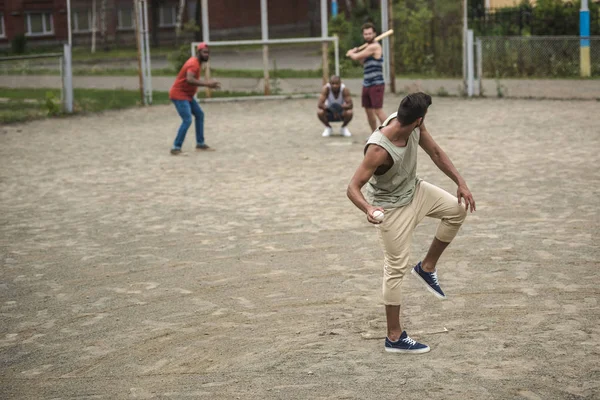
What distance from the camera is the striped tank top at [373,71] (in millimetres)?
15773

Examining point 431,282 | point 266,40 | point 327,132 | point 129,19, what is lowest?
point 431,282

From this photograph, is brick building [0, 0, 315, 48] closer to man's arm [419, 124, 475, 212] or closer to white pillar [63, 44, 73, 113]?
white pillar [63, 44, 73, 113]

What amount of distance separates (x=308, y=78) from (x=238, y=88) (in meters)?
1.83

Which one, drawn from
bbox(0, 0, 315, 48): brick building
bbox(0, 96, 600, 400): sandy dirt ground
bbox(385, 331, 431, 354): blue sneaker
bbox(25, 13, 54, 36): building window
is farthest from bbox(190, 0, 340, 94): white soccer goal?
bbox(385, 331, 431, 354): blue sneaker

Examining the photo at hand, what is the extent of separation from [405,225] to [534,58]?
1851 cm

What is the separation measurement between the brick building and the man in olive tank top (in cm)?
1812

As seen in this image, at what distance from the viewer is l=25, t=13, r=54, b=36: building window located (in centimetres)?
3691

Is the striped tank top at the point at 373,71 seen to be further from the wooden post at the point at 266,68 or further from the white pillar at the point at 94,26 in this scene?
the white pillar at the point at 94,26

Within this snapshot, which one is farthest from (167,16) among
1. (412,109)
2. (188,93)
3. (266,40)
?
(412,109)

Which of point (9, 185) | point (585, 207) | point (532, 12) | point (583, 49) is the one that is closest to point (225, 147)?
point (9, 185)

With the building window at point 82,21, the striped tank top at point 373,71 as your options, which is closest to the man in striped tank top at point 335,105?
the striped tank top at point 373,71

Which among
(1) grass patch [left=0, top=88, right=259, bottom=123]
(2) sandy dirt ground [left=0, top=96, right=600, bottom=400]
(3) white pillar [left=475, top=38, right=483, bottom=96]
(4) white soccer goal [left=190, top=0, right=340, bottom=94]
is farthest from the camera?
(4) white soccer goal [left=190, top=0, right=340, bottom=94]

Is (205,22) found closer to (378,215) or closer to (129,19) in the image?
(129,19)

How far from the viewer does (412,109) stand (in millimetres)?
6219
